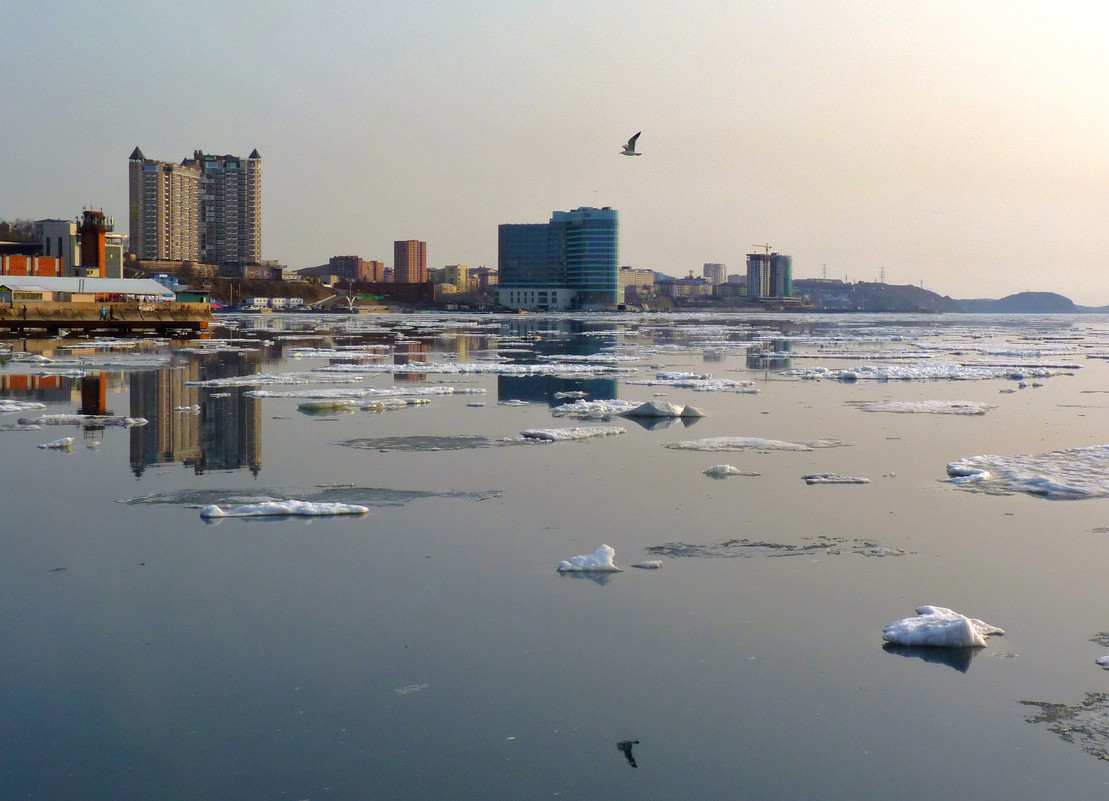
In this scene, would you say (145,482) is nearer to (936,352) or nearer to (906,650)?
(906,650)

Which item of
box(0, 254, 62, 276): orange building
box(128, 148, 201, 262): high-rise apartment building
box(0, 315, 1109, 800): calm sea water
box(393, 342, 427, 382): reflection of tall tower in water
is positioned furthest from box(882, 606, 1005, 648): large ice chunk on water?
box(128, 148, 201, 262): high-rise apartment building

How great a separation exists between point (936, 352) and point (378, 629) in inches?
1365

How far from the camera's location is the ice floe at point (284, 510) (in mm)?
8391

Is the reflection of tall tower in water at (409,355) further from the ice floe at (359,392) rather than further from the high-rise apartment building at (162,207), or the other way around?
the high-rise apartment building at (162,207)

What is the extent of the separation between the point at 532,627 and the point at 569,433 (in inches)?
310

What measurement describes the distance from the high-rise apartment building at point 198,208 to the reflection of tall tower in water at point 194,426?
17001 centimetres

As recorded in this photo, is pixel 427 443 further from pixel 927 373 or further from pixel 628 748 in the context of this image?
pixel 927 373

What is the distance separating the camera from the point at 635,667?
16.6ft

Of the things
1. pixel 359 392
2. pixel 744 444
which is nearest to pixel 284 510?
pixel 744 444

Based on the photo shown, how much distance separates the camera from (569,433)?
44.2 ft

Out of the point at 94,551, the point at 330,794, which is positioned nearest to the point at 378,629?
the point at 330,794

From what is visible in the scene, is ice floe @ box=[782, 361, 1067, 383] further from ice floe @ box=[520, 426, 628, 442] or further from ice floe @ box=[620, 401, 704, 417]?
ice floe @ box=[520, 426, 628, 442]

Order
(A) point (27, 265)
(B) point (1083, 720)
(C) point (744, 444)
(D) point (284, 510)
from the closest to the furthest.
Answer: (B) point (1083, 720)
(D) point (284, 510)
(C) point (744, 444)
(A) point (27, 265)

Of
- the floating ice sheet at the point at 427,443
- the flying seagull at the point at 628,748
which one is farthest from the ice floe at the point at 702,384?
the flying seagull at the point at 628,748
